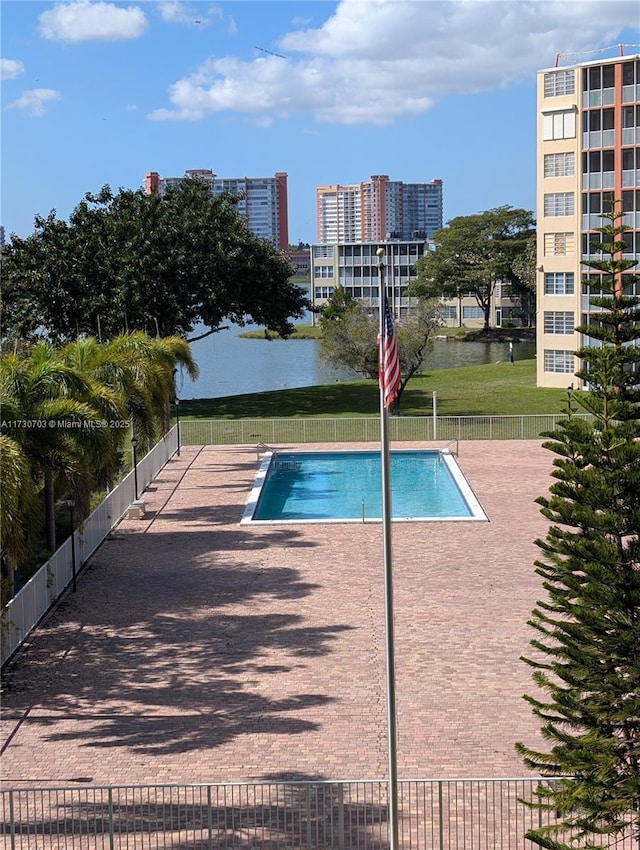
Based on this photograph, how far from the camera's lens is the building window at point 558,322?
173ft

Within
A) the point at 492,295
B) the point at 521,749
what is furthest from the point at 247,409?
the point at 492,295

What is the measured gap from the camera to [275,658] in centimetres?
1909

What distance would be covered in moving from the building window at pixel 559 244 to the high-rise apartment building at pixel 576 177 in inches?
1.8

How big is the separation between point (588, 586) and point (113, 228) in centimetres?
4055

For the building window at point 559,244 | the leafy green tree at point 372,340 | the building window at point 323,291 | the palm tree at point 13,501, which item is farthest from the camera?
the building window at point 323,291

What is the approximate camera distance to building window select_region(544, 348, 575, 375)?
53500 millimetres

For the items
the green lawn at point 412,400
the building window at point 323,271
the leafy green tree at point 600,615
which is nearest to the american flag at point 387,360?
the leafy green tree at point 600,615

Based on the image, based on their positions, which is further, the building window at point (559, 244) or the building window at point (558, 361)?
the building window at point (558, 361)

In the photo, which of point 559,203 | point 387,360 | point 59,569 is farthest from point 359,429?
point 387,360

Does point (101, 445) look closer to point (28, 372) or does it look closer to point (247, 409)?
point (28, 372)

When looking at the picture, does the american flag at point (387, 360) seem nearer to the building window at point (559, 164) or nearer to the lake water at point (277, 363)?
the lake water at point (277, 363)

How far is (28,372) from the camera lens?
2217cm

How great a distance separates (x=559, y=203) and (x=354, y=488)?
23.2m

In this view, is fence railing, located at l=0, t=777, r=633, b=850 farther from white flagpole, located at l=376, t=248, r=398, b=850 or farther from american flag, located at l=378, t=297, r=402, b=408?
american flag, located at l=378, t=297, r=402, b=408
